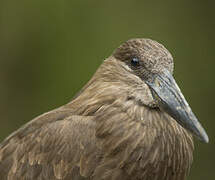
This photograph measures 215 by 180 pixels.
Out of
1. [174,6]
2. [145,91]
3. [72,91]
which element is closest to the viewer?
[145,91]

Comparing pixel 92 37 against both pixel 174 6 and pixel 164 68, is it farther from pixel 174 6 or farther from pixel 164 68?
pixel 164 68

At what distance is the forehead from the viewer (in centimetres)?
462

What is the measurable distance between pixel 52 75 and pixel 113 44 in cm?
93

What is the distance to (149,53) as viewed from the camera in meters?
4.66

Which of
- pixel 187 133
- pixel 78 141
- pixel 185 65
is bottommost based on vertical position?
pixel 185 65

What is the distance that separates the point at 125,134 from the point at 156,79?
461mm

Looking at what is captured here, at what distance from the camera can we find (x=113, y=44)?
27.7 feet

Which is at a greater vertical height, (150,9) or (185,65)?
(150,9)

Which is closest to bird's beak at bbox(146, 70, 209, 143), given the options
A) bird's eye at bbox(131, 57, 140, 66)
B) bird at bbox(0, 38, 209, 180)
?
bird at bbox(0, 38, 209, 180)

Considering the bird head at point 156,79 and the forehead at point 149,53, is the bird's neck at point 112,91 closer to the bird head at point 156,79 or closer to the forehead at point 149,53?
the bird head at point 156,79

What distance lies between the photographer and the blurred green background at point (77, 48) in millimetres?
8500

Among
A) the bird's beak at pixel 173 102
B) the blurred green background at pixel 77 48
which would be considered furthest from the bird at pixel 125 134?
the blurred green background at pixel 77 48

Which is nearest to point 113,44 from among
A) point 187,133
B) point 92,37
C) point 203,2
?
point 92,37

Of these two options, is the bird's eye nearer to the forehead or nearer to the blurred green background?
the forehead
